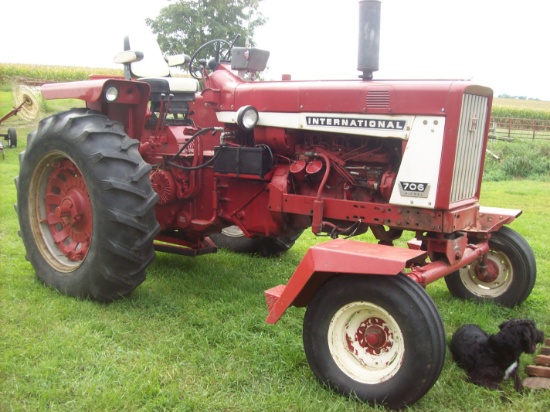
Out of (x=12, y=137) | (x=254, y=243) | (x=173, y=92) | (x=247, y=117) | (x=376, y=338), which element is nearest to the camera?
(x=376, y=338)

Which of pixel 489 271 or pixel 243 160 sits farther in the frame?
pixel 489 271

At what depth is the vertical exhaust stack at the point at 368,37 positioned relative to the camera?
3.54 m

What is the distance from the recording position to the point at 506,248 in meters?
4.44

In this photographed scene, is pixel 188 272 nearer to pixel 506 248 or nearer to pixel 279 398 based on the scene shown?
pixel 279 398

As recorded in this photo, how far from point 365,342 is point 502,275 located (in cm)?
200

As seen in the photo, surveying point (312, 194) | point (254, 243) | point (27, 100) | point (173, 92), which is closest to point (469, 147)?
point (312, 194)

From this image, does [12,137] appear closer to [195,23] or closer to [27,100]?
[27,100]

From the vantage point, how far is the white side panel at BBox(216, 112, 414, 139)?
3432 mm

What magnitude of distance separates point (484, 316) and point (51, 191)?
11.7 ft

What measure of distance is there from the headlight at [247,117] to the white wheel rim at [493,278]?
212 centimetres

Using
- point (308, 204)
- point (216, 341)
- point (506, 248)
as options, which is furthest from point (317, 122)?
point (506, 248)

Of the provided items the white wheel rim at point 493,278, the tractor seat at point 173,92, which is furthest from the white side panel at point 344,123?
the white wheel rim at point 493,278

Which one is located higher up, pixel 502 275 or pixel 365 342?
pixel 365 342

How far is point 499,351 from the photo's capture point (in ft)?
10.6
